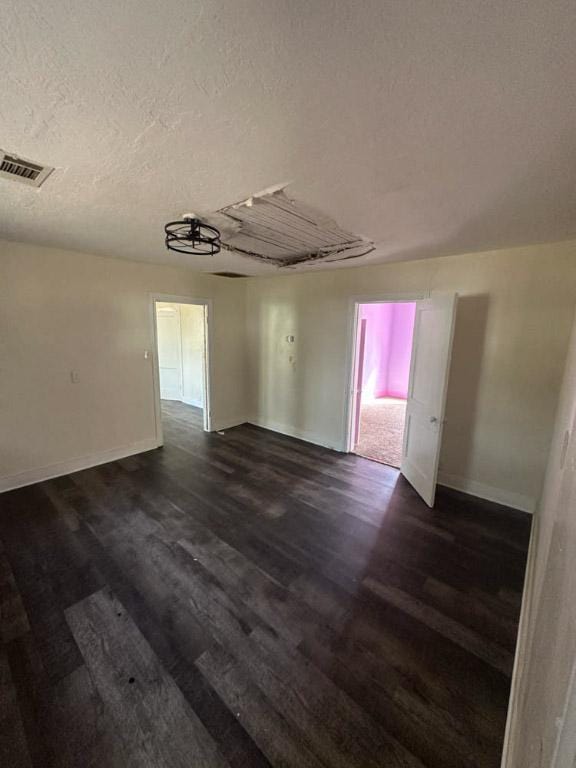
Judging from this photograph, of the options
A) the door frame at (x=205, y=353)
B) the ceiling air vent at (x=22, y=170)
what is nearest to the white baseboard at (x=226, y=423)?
the door frame at (x=205, y=353)

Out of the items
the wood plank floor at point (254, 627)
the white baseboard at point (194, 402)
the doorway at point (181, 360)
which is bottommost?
the wood plank floor at point (254, 627)

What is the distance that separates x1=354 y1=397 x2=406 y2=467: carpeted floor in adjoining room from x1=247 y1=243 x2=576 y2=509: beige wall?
0.54 metres

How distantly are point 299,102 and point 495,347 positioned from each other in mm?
2726

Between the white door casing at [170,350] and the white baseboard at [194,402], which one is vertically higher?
the white door casing at [170,350]

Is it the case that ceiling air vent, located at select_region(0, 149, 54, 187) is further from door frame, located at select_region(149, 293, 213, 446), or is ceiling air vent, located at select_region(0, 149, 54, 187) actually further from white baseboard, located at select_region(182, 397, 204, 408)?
white baseboard, located at select_region(182, 397, 204, 408)

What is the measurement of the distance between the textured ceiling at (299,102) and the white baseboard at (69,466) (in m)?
2.61

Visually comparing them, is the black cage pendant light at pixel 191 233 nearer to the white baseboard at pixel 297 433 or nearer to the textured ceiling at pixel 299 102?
the textured ceiling at pixel 299 102

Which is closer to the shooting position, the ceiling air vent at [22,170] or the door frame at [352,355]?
the ceiling air vent at [22,170]

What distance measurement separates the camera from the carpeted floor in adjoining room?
3.99 metres

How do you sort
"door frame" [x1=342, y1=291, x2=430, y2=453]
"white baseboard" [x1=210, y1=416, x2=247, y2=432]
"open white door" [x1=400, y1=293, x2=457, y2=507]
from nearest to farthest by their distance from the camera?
1. "open white door" [x1=400, y1=293, x2=457, y2=507]
2. "door frame" [x1=342, y1=291, x2=430, y2=453]
3. "white baseboard" [x1=210, y1=416, x2=247, y2=432]

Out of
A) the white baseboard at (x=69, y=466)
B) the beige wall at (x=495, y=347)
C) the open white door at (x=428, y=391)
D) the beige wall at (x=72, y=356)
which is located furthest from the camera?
the white baseboard at (x=69, y=466)

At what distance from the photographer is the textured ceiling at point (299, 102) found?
0.73m

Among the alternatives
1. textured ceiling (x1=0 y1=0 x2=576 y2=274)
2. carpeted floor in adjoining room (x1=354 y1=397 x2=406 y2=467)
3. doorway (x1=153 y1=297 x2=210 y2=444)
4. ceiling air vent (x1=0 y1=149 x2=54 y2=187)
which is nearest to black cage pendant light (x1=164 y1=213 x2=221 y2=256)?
textured ceiling (x1=0 y1=0 x2=576 y2=274)

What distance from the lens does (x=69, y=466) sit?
3.37 m
